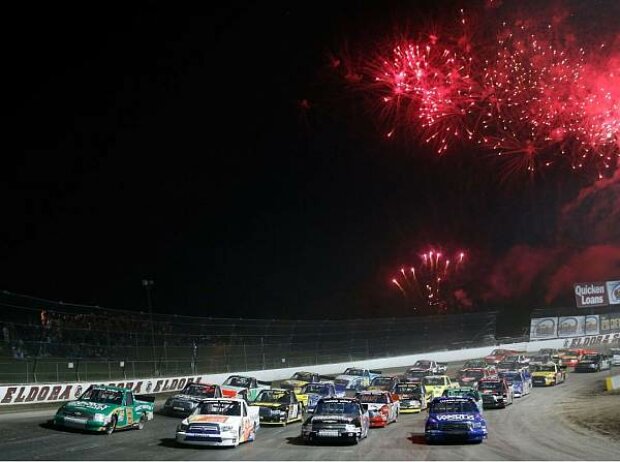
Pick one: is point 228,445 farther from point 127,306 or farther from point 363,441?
point 127,306

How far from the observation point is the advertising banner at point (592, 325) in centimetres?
8456

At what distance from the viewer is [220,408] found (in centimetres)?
2295

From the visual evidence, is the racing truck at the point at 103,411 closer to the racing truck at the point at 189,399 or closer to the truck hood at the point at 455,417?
the racing truck at the point at 189,399

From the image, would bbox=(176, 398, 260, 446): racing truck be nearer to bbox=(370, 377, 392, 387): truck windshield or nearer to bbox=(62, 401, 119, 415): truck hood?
bbox=(62, 401, 119, 415): truck hood

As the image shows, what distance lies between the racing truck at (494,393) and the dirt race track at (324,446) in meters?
4.67

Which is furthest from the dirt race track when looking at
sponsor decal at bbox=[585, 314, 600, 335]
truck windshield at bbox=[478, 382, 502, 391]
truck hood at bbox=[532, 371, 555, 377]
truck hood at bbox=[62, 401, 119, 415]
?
sponsor decal at bbox=[585, 314, 600, 335]

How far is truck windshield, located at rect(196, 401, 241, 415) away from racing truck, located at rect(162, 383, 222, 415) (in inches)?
299

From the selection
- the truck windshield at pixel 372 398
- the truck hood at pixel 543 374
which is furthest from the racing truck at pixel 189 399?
the truck hood at pixel 543 374

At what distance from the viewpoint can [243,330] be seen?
5056 centimetres

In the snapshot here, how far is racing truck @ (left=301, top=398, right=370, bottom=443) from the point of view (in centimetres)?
2255

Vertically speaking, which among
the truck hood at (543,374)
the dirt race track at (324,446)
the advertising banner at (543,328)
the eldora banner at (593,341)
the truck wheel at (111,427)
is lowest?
the dirt race track at (324,446)

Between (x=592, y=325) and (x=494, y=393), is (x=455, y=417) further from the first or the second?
(x=592, y=325)

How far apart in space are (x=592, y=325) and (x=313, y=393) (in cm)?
5800

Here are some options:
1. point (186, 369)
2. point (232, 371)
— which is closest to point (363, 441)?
point (186, 369)
